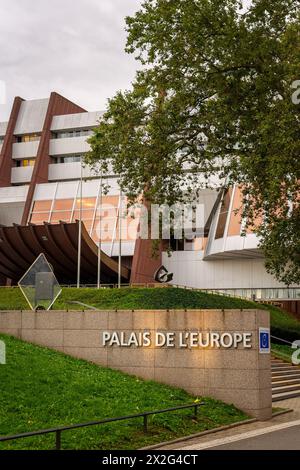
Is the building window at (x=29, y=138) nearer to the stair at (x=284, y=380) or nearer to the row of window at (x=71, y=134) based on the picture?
the row of window at (x=71, y=134)

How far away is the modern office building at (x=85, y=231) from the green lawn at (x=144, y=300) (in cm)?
836

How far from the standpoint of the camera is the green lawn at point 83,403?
12.5 m

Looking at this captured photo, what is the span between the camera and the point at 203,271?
55.1m

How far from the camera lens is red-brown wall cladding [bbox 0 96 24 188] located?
231ft

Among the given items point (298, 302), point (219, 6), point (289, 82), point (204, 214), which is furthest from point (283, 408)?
point (204, 214)

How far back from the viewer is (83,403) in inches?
581

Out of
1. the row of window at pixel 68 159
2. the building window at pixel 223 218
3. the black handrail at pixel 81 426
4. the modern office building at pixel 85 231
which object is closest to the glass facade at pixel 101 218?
the modern office building at pixel 85 231

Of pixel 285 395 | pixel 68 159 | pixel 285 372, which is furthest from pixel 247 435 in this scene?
pixel 68 159

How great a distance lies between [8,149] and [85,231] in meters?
28.8

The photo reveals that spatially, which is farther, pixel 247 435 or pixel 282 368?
pixel 282 368

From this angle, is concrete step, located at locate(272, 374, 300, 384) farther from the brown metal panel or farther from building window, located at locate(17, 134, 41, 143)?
building window, located at locate(17, 134, 41, 143)

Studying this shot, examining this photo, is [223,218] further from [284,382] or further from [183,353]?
[183,353]
